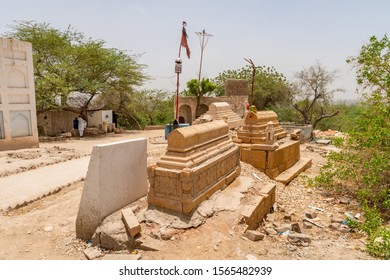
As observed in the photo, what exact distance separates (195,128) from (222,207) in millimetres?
1644

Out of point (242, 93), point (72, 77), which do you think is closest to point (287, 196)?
point (72, 77)

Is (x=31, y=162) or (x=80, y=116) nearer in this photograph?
(x=31, y=162)

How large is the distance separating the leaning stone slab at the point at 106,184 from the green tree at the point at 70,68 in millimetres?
12350

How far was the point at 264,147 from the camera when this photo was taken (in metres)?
9.31

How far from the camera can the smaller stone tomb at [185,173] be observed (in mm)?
4988

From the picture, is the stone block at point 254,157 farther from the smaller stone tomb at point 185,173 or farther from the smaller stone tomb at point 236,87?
the smaller stone tomb at point 236,87

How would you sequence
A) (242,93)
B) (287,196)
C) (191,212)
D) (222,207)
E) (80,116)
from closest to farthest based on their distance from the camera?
(191,212) < (222,207) < (287,196) < (80,116) < (242,93)

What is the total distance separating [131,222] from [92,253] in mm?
726

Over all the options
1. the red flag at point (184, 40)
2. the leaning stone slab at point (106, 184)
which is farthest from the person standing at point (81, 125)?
the leaning stone slab at point (106, 184)

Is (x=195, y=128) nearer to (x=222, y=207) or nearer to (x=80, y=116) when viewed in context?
(x=222, y=207)

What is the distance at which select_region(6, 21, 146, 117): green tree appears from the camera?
1628 centimetres

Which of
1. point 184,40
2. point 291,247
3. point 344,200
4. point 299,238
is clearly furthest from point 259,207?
point 184,40

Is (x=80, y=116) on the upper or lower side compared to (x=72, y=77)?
lower
